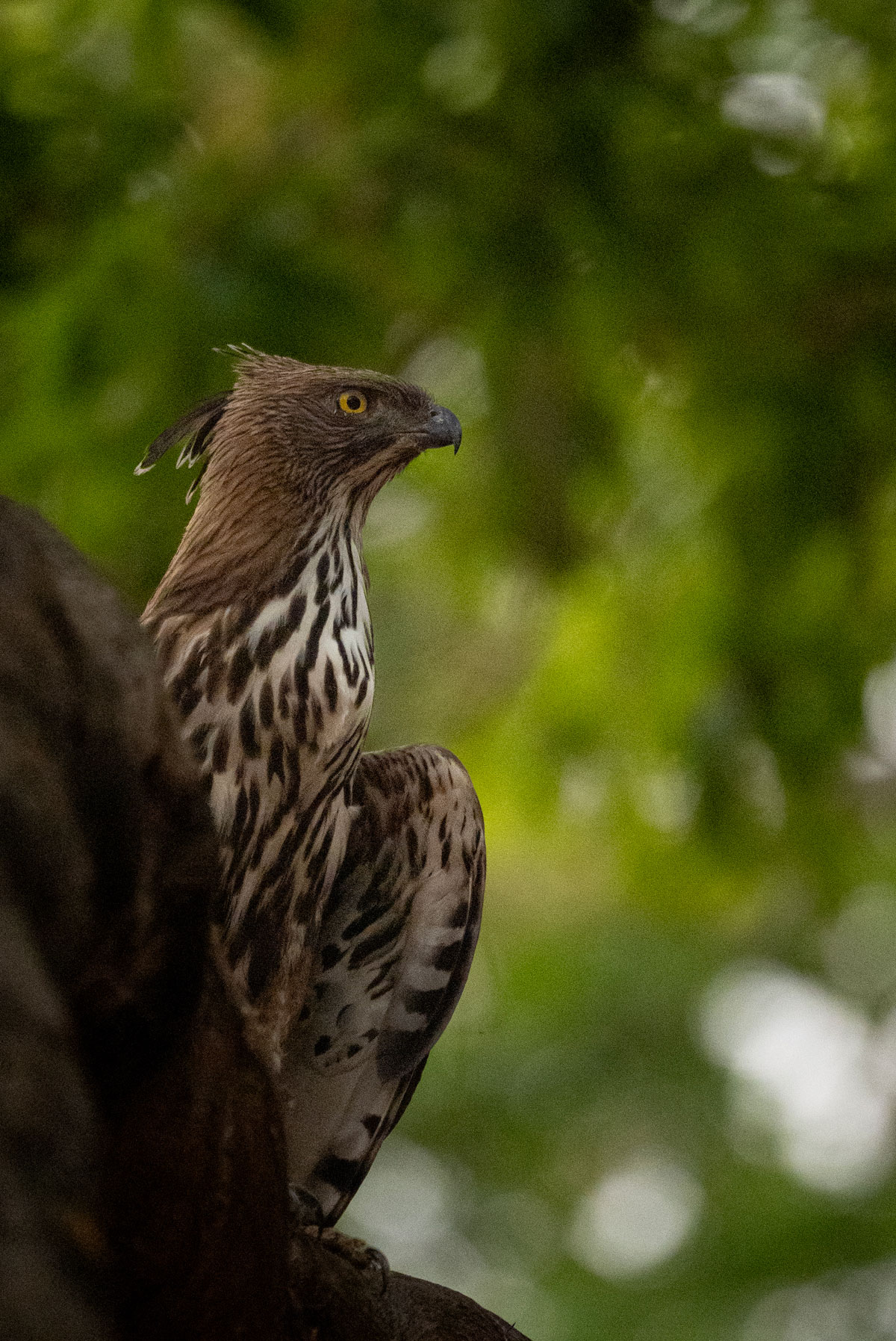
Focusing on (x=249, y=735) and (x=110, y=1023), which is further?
(x=249, y=735)

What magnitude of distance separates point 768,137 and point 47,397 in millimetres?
2043

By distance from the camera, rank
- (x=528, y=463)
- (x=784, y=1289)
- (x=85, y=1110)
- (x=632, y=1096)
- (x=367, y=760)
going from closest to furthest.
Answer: (x=85, y=1110) → (x=367, y=760) → (x=528, y=463) → (x=784, y=1289) → (x=632, y=1096)

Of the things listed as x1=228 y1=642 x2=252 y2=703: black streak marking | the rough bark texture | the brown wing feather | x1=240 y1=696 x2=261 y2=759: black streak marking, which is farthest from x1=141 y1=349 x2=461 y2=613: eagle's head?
the rough bark texture

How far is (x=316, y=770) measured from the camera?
9.82ft

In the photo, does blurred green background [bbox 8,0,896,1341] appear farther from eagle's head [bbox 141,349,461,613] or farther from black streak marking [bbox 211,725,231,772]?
black streak marking [bbox 211,725,231,772]

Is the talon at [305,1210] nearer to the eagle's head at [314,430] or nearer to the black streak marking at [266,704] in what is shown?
the black streak marking at [266,704]

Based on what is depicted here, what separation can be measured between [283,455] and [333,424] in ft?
0.48

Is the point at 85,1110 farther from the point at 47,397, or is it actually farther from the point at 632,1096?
the point at 632,1096

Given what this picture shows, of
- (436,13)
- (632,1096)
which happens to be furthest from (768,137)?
(632,1096)

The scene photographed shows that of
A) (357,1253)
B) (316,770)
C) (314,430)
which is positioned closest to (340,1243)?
(357,1253)

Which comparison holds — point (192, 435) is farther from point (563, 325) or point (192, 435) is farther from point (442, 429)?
point (563, 325)

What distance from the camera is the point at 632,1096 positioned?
38.8ft

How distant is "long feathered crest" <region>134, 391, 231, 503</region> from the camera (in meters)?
3.29

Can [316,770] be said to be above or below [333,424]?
below
